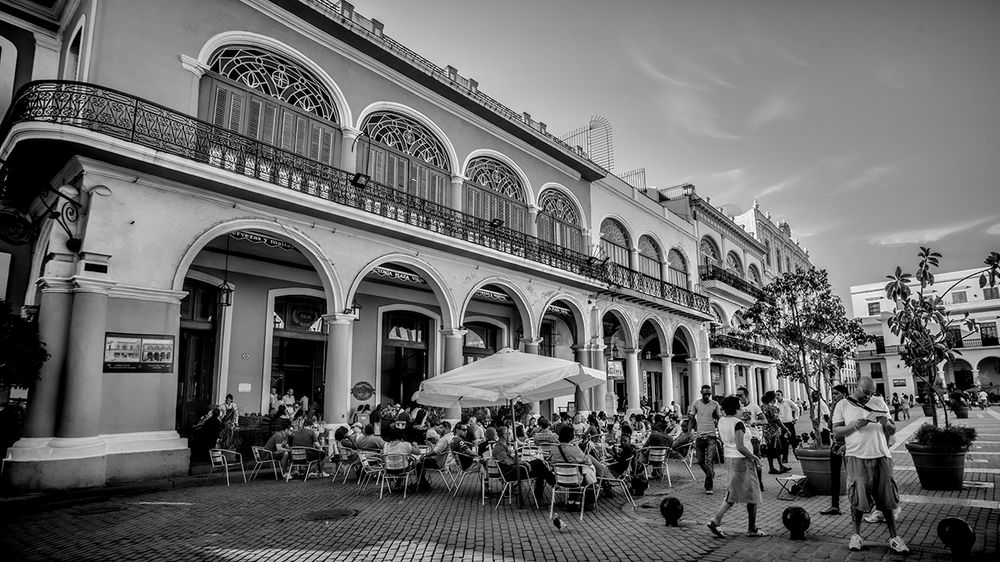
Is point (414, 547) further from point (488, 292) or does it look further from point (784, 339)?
point (488, 292)

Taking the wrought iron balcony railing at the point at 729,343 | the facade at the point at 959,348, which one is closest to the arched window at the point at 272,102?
the wrought iron balcony railing at the point at 729,343

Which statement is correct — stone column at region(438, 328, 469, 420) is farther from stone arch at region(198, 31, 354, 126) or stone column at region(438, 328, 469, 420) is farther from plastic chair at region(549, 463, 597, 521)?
plastic chair at region(549, 463, 597, 521)

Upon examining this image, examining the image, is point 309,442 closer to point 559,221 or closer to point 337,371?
point 337,371

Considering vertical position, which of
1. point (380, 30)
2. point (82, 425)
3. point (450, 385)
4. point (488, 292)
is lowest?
point (82, 425)

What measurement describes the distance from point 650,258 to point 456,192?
12.0 metres

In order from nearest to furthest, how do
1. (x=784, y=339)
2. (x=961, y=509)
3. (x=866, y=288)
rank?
(x=961, y=509), (x=784, y=339), (x=866, y=288)

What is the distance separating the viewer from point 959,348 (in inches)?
1668

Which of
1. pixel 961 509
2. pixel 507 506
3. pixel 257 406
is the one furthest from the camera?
pixel 257 406

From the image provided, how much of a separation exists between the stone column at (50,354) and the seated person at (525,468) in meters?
6.67

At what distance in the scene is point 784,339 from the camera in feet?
35.7

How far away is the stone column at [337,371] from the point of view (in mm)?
11625

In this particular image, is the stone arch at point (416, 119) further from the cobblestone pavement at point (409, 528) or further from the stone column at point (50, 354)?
the cobblestone pavement at point (409, 528)

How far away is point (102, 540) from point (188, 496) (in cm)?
230

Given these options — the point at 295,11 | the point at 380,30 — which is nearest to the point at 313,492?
the point at 295,11
